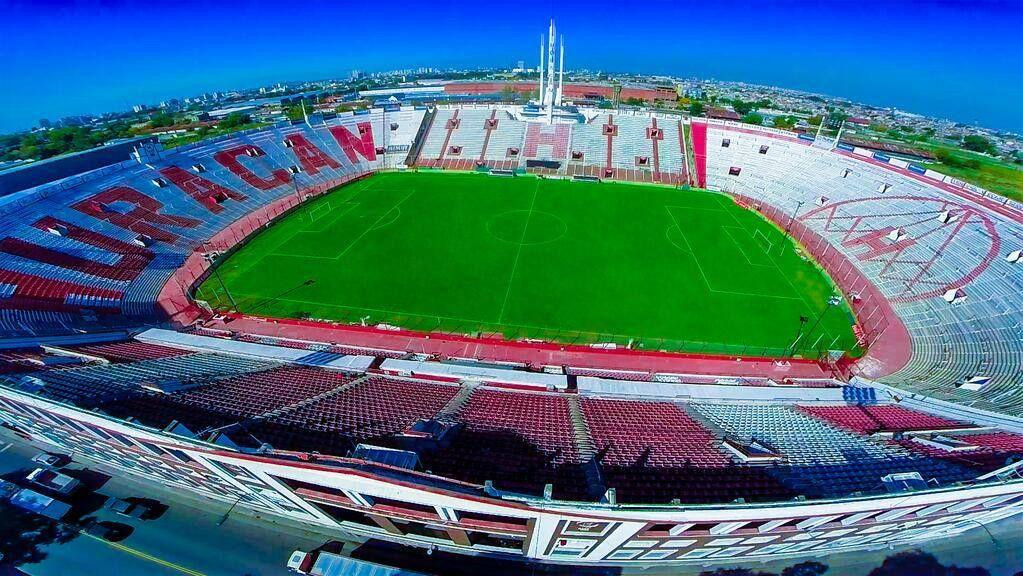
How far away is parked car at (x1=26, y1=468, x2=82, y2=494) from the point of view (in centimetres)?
1784

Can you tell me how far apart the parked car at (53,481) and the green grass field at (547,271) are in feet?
45.5

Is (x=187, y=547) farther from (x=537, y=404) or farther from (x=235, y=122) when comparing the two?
(x=235, y=122)

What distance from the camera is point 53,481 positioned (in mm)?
18062

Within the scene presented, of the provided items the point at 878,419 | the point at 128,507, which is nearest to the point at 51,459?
the point at 128,507

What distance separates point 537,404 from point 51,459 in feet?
79.5

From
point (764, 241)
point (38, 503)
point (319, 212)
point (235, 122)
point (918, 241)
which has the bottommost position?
point (38, 503)

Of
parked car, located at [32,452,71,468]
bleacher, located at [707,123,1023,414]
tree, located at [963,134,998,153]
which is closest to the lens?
parked car, located at [32,452,71,468]

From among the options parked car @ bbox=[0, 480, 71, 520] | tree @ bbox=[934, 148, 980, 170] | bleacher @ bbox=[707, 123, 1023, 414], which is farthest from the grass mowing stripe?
tree @ bbox=[934, 148, 980, 170]

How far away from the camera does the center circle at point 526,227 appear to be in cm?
4147

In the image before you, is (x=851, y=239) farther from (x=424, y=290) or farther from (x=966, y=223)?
(x=424, y=290)

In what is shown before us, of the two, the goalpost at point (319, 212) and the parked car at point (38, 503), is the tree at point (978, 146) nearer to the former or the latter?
the goalpost at point (319, 212)

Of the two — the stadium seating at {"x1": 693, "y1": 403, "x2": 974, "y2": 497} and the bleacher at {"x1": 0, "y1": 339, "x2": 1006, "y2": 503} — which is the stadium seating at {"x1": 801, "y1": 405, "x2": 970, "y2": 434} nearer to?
the bleacher at {"x1": 0, "y1": 339, "x2": 1006, "y2": 503}

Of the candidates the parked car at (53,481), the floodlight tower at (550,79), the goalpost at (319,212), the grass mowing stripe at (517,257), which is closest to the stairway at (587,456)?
the grass mowing stripe at (517,257)

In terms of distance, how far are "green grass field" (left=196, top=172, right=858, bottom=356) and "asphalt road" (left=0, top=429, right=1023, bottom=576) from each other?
1289 centimetres
